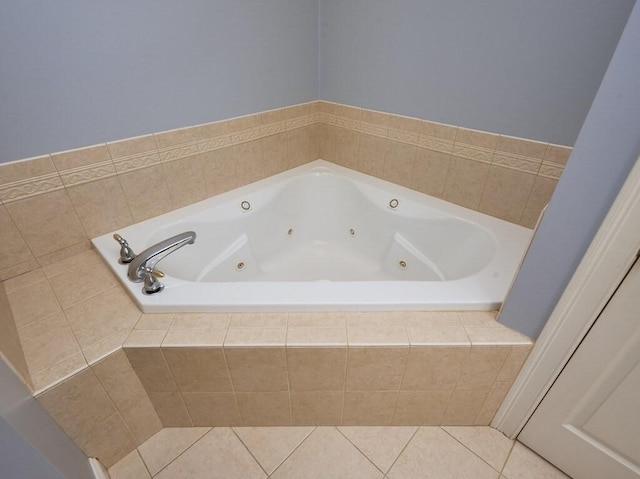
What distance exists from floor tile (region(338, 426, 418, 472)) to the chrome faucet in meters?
0.85

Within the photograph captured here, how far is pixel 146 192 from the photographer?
1365 millimetres

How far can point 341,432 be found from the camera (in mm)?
1162

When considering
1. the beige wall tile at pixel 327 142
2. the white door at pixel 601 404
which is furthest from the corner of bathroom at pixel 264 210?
the beige wall tile at pixel 327 142

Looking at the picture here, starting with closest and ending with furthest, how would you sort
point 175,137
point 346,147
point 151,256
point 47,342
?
point 47,342
point 151,256
point 175,137
point 346,147

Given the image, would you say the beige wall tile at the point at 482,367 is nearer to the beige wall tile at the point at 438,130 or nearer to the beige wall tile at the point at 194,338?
the beige wall tile at the point at 194,338

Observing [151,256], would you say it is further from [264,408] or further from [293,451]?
[293,451]

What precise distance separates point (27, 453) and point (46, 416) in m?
0.23

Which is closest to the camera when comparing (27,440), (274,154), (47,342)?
(27,440)

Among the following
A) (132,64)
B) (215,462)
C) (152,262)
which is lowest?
(215,462)

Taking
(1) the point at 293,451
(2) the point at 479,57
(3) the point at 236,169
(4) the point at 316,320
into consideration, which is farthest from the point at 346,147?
(1) the point at 293,451

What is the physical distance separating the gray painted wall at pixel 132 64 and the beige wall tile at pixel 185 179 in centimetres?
16

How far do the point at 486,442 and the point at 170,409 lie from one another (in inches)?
44.1

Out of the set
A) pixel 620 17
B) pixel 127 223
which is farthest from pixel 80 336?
pixel 620 17

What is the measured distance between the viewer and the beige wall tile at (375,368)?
94 centimetres
